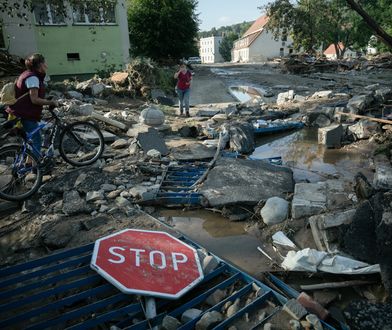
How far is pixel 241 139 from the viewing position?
746cm

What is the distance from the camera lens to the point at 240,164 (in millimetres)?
5492

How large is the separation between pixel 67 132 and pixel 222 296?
3.87 m

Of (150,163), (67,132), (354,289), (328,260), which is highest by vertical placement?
(67,132)

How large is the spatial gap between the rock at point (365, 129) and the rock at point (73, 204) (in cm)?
666

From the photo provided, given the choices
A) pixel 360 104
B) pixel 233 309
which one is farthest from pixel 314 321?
pixel 360 104

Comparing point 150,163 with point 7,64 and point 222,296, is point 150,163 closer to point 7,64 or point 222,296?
point 222,296

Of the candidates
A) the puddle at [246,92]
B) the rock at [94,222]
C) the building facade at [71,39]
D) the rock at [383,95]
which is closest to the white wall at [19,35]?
the building facade at [71,39]

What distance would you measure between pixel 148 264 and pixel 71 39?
636 inches

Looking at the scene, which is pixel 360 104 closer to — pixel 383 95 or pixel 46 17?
pixel 383 95

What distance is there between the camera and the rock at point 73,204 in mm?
4371

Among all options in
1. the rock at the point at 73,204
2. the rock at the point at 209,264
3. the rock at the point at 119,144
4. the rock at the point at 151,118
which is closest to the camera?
the rock at the point at 209,264

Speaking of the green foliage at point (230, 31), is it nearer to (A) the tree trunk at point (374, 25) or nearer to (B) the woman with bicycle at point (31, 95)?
(B) the woman with bicycle at point (31, 95)

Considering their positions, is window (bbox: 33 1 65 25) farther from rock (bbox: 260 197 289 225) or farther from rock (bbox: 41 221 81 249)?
rock (bbox: 260 197 289 225)

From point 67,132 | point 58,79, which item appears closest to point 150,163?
point 67,132
